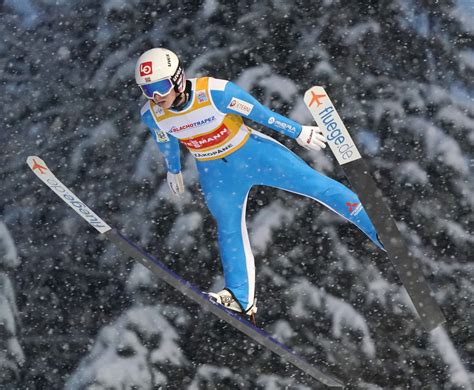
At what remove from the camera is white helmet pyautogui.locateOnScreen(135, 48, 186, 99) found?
4039 mm

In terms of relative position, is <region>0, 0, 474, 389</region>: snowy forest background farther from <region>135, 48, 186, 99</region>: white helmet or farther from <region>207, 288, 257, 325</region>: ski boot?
<region>135, 48, 186, 99</region>: white helmet

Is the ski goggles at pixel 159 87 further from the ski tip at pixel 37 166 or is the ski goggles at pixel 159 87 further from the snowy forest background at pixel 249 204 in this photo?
the snowy forest background at pixel 249 204

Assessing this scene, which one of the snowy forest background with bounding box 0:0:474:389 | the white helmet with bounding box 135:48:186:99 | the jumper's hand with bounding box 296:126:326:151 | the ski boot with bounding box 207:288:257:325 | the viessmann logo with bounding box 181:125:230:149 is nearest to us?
the white helmet with bounding box 135:48:186:99

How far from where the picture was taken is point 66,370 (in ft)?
18.5

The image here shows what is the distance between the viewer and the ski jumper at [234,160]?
4195mm

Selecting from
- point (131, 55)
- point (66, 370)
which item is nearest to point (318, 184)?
point (131, 55)

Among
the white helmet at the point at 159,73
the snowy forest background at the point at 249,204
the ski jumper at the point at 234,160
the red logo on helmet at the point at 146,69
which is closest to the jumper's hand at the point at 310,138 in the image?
the ski jumper at the point at 234,160

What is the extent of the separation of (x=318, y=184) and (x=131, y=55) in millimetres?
1681

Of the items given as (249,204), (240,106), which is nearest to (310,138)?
(240,106)

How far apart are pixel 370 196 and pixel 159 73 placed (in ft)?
3.32

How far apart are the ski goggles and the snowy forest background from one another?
4.76ft

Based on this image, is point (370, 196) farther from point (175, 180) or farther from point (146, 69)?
point (146, 69)

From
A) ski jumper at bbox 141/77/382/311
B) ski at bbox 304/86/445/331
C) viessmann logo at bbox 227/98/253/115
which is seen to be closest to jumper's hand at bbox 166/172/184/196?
ski jumper at bbox 141/77/382/311

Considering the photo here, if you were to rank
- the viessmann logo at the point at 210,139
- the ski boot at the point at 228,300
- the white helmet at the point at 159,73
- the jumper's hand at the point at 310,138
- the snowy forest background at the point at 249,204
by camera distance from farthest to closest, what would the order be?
the snowy forest background at the point at 249,204 < the ski boot at the point at 228,300 < the viessmann logo at the point at 210,139 < the jumper's hand at the point at 310,138 < the white helmet at the point at 159,73
